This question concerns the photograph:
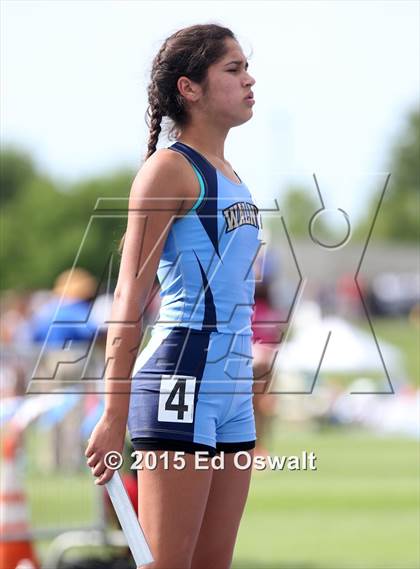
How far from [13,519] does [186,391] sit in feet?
13.0

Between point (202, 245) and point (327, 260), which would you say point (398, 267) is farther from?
point (202, 245)

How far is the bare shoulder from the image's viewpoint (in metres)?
4.21

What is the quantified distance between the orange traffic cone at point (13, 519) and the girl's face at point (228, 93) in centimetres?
367

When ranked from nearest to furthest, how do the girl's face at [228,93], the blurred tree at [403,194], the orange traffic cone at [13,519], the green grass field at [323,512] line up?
the girl's face at [228,93] < the orange traffic cone at [13,519] < the green grass field at [323,512] < the blurred tree at [403,194]

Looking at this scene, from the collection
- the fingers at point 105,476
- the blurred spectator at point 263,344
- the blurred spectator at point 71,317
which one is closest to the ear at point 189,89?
the fingers at point 105,476

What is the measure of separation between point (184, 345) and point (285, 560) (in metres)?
4.45

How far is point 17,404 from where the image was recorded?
839 centimetres

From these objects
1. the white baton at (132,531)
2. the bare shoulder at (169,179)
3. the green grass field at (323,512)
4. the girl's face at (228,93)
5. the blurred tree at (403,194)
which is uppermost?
the blurred tree at (403,194)

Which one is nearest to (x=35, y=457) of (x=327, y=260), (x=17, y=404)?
(x=17, y=404)

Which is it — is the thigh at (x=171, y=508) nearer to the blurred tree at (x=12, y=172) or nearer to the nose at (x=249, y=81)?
the nose at (x=249, y=81)

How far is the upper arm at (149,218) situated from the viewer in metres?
4.20

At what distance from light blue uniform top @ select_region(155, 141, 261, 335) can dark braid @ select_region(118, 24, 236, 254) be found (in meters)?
0.22

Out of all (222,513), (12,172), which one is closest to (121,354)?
(222,513)

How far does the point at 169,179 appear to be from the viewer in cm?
422
